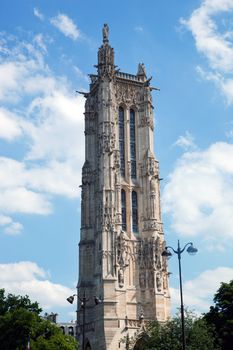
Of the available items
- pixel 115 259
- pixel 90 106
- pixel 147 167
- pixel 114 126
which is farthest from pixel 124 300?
pixel 90 106

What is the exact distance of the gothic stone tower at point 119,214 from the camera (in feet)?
184

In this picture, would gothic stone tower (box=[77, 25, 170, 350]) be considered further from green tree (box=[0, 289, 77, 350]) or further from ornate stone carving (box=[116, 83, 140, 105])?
green tree (box=[0, 289, 77, 350])

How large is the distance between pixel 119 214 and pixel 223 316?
48.9ft

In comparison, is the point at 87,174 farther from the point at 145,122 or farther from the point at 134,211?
the point at 145,122

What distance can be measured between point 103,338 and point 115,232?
1024cm

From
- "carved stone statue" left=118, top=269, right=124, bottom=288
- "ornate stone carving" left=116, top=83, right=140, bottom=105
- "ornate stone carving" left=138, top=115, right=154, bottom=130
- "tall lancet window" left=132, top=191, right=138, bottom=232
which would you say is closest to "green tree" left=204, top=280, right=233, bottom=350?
"carved stone statue" left=118, top=269, right=124, bottom=288

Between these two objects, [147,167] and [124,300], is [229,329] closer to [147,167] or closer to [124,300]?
[124,300]

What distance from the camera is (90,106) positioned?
223 ft

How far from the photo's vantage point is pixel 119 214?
59531 millimetres

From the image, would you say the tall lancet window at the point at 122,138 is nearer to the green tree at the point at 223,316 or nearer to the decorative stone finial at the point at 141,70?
the decorative stone finial at the point at 141,70

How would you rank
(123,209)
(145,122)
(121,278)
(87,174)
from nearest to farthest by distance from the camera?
1. (121,278)
2. (123,209)
3. (87,174)
4. (145,122)

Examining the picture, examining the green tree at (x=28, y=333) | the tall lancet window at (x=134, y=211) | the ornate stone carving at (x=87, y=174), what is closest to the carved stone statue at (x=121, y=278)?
the tall lancet window at (x=134, y=211)

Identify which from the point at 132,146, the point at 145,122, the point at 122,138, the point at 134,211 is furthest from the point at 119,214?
the point at 145,122

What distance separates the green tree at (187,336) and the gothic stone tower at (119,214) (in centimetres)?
970
